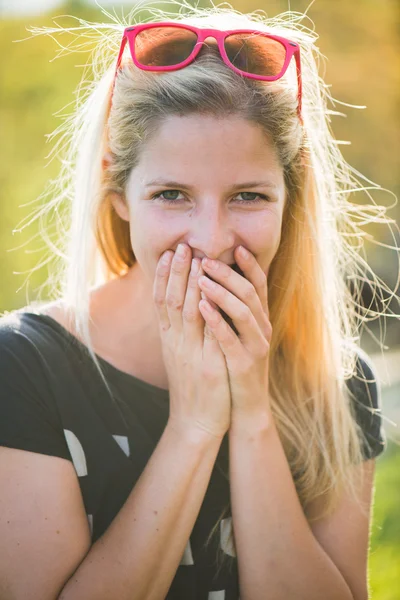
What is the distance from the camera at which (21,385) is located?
2.31m

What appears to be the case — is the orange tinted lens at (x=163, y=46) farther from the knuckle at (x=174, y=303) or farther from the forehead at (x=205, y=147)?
the knuckle at (x=174, y=303)

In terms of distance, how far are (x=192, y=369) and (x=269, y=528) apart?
605 mm

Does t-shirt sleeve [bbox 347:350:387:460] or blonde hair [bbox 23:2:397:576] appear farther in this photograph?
t-shirt sleeve [bbox 347:350:387:460]

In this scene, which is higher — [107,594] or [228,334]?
[228,334]

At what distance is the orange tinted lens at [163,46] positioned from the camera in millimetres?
2393

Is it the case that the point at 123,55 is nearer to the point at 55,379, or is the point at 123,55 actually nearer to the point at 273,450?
the point at 55,379

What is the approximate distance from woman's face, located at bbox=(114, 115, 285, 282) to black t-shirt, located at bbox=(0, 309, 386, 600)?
0.44 metres

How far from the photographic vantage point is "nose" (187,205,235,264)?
7.48 feet

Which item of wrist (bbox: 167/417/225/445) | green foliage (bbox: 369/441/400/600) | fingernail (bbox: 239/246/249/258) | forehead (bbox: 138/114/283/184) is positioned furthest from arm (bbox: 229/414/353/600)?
green foliage (bbox: 369/441/400/600)

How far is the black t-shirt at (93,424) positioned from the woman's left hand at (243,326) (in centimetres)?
29

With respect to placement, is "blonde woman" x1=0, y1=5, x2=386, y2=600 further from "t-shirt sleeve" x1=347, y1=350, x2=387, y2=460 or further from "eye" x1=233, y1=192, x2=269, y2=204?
"t-shirt sleeve" x1=347, y1=350, x2=387, y2=460

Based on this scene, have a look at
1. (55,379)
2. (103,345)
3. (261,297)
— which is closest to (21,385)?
(55,379)

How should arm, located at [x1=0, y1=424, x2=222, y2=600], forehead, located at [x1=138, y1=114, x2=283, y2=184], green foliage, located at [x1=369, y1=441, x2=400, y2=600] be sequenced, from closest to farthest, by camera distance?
arm, located at [x1=0, y1=424, x2=222, y2=600] → forehead, located at [x1=138, y1=114, x2=283, y2=184] → green foliage, located at [x1=369, y1=441, x2=400, y2=600]

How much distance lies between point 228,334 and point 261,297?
21 centimetres
